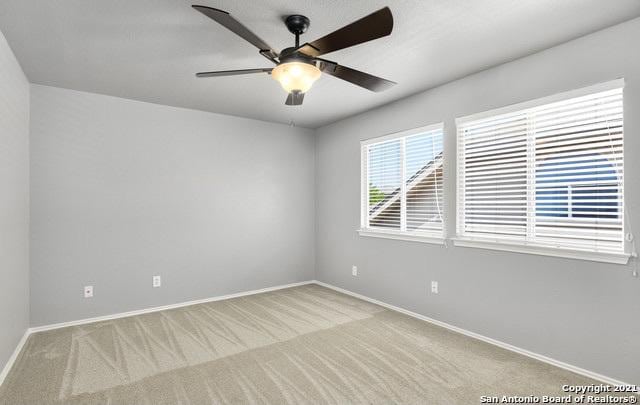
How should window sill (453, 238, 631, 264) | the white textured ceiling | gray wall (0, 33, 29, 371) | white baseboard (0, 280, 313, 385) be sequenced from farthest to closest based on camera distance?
white baseboard (0, 280, 313, 385), gray wall (0, 33, 29, 371), window sill (453, 238, 631, 264), the white textured ceiling

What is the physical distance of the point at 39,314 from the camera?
3412 mm

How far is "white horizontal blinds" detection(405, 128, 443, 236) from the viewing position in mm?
3615

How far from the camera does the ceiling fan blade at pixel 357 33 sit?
1.62 meters

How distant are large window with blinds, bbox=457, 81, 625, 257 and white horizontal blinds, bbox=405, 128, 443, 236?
0.93 ft

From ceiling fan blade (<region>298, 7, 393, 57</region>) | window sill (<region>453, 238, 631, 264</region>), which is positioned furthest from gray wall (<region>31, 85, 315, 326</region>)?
ceiling fan blade (<region>298, 7, 393, 57</region>)

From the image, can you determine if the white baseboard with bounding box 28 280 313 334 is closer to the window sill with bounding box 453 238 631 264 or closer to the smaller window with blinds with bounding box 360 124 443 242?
the smaller window with blinds with bounding box 360 124 443 242

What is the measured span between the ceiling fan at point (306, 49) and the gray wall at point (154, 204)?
2.24 m

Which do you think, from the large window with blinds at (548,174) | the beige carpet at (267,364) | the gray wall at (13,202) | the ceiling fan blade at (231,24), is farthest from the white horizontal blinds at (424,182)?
the gray wall at (13,202)

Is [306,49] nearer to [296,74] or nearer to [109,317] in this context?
[296,74]

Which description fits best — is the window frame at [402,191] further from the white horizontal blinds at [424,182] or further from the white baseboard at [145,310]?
the white baseboard at [145,310]

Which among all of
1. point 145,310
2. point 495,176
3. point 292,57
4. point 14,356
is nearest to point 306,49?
point 292,57

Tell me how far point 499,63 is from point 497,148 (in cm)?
73

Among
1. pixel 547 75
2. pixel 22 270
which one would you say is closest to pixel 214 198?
pixel 22 270

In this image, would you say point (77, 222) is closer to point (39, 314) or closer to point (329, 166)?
point (39, 314)
